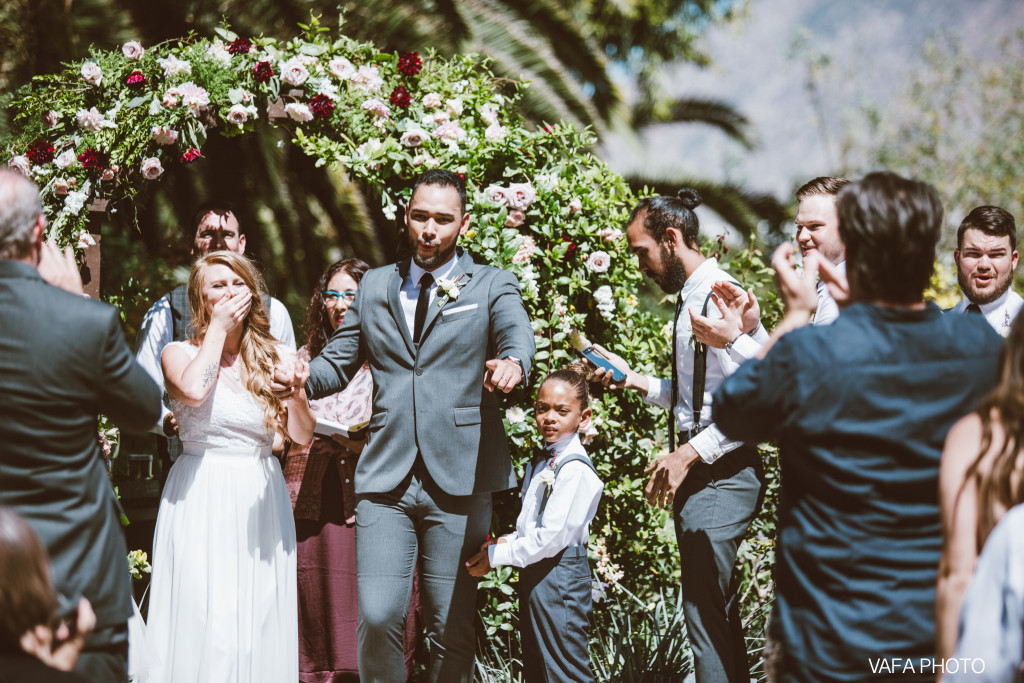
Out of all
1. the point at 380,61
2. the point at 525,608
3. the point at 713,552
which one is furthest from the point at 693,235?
the point at 380,61

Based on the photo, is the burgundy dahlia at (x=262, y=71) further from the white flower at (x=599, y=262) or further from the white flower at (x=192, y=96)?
the white flower at (x=599, y=262)

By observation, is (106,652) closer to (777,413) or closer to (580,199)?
(777,413)

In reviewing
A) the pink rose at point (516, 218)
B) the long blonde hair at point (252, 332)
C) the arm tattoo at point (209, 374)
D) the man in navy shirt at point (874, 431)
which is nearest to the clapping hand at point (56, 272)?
the arm tattoo at point (209, 374)

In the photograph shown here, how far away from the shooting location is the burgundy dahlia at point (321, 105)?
5375 millimetres

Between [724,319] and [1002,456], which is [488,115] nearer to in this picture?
[724,319]

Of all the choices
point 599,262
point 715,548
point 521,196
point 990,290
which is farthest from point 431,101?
point 990,290

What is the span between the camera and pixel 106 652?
97.7 inches

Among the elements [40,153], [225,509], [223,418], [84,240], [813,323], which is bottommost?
[225,509]

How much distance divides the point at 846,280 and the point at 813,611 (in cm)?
93

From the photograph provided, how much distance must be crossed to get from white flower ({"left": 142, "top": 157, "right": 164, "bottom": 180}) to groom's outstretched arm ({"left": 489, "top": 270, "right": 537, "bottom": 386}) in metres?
2.40

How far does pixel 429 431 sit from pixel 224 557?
103 centimetres

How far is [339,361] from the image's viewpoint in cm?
409

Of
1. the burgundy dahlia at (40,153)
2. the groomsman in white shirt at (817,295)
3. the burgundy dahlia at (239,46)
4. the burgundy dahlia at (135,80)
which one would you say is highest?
the burgundy dahlia at (239,46)

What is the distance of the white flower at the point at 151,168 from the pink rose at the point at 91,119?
32cm
